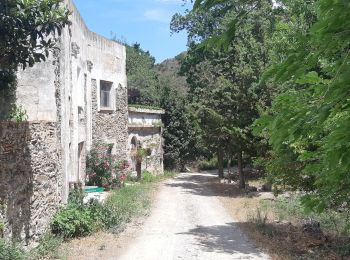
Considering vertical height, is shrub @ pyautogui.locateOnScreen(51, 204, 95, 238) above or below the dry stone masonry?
below

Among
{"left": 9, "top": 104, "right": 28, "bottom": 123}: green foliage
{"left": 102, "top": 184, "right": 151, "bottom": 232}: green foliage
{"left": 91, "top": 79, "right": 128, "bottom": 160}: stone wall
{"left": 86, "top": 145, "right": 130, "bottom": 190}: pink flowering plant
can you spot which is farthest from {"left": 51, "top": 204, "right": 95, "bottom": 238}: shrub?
{"left": 91, "top": 79, "right": 128, "bottom": 160}: stone wall

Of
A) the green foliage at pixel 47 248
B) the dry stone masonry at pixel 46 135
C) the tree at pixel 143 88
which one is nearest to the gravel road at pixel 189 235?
the green foliage at pixel 47 248

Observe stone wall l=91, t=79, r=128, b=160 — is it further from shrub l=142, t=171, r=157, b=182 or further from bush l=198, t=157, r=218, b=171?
bush l=198, t=157, r=218, b=171

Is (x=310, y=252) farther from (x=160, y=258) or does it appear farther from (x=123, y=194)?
(x=123, y=194)

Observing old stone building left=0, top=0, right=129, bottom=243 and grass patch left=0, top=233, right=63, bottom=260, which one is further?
old stone building left=0, top=0, right=129, bottom=243

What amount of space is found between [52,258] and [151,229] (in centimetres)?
Answer: 413

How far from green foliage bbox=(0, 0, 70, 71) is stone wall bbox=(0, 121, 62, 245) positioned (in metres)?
1.44

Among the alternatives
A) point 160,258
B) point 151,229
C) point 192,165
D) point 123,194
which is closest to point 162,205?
point 123,194

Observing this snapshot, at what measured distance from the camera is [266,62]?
20.5 metres

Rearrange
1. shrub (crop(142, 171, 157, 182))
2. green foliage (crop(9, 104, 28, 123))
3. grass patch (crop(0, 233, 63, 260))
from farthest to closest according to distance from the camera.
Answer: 1. shrub (crop(142, 171, 157, 182))
2. green foliage (crop(9, 104, 28, 123))
3. grass patch (crop(0, 233, 63, 260))

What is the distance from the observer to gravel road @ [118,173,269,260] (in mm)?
10547

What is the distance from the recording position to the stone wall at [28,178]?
871cm

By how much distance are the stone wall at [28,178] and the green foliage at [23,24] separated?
144cm

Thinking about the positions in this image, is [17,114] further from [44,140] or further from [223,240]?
[223,240]
